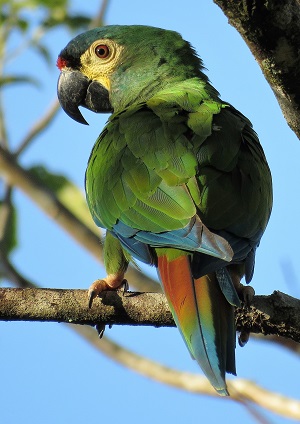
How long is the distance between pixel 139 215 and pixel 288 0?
0.99 m

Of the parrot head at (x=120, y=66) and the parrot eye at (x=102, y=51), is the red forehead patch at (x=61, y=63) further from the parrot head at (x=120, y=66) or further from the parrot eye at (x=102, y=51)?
the parrot eye at (x=102, y=51)

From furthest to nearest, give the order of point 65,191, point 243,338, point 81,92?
point 65,191
point 81,92
point 243,338

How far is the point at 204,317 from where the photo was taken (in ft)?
7.88

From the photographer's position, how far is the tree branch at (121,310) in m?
2.55

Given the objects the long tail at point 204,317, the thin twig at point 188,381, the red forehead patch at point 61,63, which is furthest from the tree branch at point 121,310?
the red forehead patch at point 61,63

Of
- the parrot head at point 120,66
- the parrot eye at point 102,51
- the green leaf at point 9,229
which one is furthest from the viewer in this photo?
the green leaf at point 9,229

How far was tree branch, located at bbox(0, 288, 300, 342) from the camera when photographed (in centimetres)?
255

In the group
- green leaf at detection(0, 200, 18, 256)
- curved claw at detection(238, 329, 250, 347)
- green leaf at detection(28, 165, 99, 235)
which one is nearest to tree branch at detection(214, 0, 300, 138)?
curved claw at detection(238, 329, 250, 347)

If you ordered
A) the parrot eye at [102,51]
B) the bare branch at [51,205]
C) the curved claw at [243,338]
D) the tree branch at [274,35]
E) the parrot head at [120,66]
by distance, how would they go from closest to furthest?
the tree branch at [274,35] < the curved claw at [243,338] < the parrot head at [120,66] < the parrot eye at [102,51] < the bare branch at [51,205]

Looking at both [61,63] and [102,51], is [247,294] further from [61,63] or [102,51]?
[61,63]

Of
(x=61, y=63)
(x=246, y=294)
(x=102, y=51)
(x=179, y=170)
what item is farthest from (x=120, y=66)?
(x=246, y=294)

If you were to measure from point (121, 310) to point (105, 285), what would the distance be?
31 centimetres

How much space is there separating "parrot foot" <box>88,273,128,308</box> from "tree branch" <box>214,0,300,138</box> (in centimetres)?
100

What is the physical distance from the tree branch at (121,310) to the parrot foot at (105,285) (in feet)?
0.08
